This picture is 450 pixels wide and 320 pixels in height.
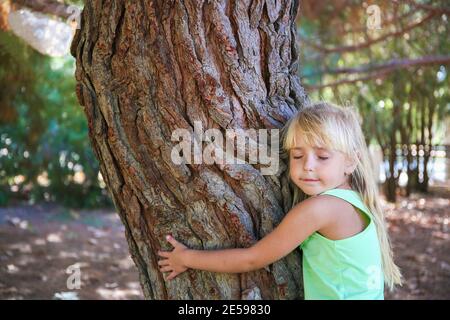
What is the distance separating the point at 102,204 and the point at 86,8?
22.9 ft

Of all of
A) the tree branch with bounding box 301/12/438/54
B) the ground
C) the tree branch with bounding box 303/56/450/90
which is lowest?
the ground

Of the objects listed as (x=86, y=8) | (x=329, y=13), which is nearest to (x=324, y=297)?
(x=86, y=8)

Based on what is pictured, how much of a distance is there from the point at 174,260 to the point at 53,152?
683 cm

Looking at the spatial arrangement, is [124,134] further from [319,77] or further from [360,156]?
[319,77]

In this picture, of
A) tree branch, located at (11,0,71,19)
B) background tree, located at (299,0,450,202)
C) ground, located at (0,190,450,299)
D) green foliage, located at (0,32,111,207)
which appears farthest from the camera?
green foliage, located at (0,32,111,207)

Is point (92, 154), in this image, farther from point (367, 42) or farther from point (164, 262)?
point (164, 262)

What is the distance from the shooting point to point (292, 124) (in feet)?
6.36

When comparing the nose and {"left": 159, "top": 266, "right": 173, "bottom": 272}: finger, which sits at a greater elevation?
the nose

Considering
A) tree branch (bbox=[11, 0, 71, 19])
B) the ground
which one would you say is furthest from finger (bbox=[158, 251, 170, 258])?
tree branch (bbox=[11, 0, 71, 19])

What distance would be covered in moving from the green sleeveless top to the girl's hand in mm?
406

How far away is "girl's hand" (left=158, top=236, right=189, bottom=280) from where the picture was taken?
6.21 feet

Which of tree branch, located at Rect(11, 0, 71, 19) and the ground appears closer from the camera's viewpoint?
tree branch, located at Rect(11, 0, 71, 19)

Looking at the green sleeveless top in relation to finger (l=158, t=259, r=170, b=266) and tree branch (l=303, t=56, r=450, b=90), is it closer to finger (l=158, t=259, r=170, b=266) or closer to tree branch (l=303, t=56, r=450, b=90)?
finger (l=158, t=259, r=170, b=266)

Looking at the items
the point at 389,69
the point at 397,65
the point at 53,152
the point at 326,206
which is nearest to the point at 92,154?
the point at 53,152
